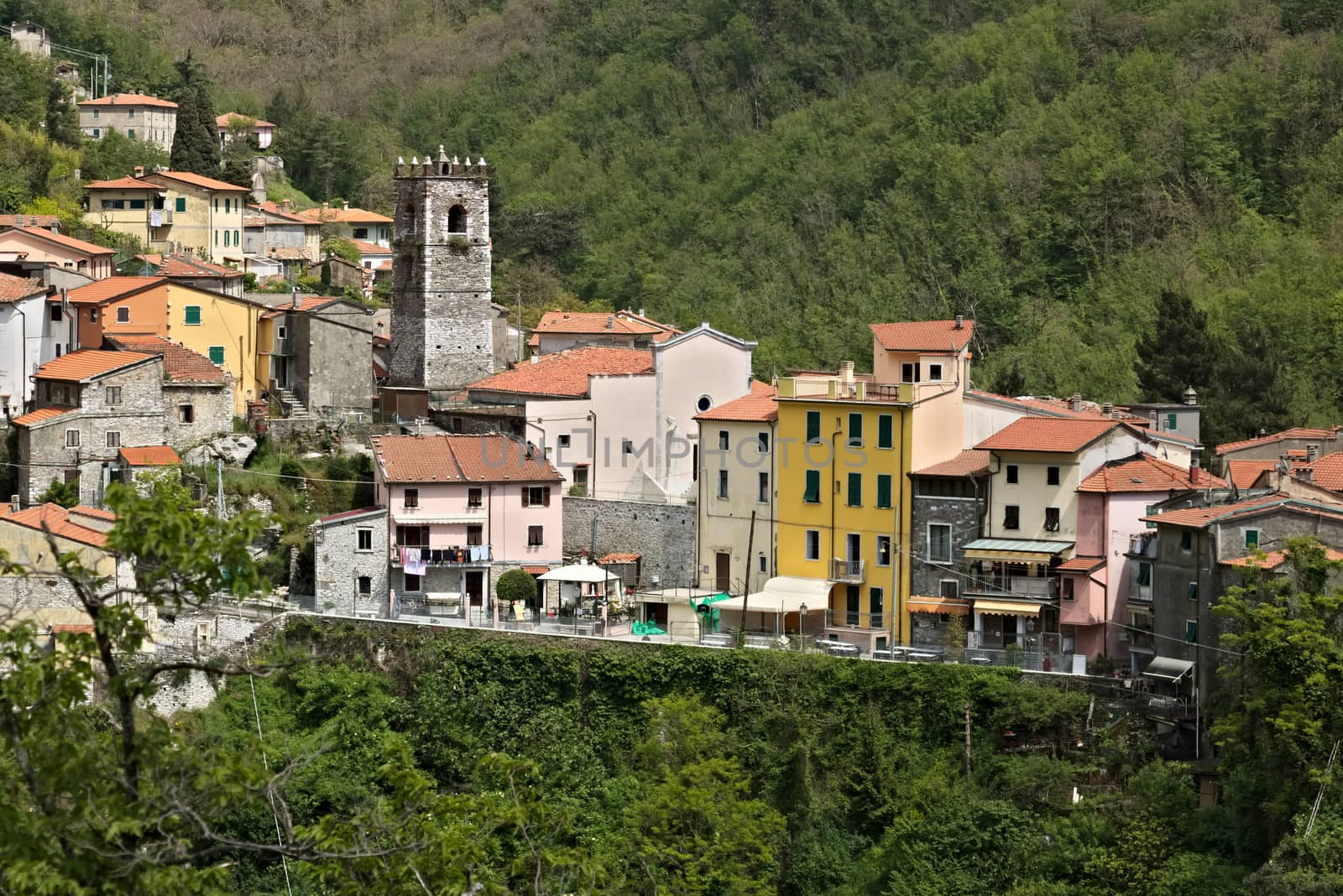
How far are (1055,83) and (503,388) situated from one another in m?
42.2

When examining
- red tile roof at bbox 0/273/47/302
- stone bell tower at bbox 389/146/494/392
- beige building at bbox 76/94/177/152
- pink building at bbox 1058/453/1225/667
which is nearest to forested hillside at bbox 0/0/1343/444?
beige building at bbox 76/94/177/152

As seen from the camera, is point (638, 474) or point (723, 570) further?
point (638, 474)

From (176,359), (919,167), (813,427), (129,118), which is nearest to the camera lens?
(813,427)

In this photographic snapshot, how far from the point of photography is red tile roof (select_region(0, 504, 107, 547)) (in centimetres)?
4316

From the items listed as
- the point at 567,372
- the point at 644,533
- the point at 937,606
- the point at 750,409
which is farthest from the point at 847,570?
the point at 567,372

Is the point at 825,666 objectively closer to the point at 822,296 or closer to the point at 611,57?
the point at 822,296

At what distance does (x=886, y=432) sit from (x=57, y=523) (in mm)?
17738

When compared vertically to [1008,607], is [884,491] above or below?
above

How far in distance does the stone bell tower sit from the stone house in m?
9.23

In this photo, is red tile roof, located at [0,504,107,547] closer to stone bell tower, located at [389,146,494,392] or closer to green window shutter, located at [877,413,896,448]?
stone bell tower, located at [389,146,494,392]

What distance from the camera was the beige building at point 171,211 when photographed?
73.0m

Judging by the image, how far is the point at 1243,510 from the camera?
3769 centimetres

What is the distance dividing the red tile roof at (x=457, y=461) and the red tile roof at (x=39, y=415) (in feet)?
25.1

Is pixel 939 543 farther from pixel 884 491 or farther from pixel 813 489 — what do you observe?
pixel 813 489
